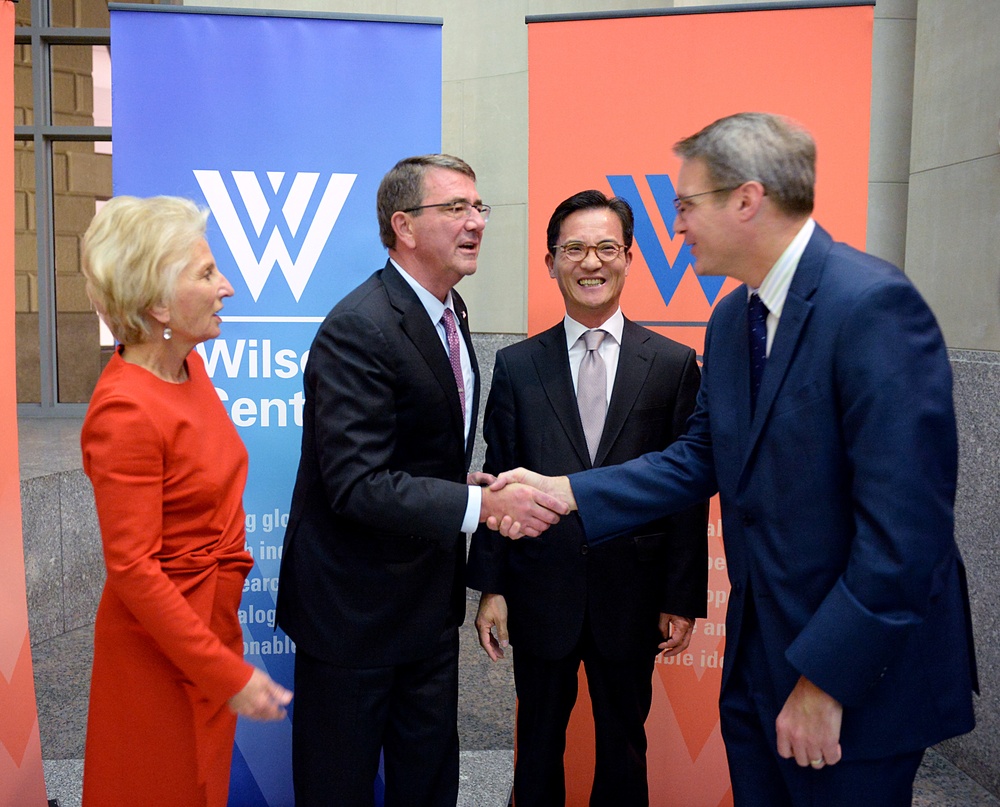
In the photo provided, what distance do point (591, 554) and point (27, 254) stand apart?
5531 mm

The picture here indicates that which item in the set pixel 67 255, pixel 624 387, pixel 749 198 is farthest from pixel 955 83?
pixel 67 255

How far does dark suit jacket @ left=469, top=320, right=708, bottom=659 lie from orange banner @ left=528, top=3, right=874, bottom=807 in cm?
48

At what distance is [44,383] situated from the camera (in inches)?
249

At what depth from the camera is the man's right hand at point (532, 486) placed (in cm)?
215

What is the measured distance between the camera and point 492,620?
7.91ft

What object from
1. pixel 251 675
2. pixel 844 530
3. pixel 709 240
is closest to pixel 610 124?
pixel 709 240

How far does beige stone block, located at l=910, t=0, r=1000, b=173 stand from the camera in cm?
341

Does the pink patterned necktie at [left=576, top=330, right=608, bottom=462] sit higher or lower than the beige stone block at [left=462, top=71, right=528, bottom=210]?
lower

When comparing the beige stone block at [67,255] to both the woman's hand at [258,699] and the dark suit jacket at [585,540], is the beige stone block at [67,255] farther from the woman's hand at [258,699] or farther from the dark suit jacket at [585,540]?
the woman's hand at [258,699]

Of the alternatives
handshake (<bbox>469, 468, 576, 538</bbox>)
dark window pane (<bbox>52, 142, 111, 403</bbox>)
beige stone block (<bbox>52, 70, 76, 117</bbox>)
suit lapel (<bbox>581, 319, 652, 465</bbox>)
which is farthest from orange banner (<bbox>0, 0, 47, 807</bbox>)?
beige stone block (<bbox>52, 70, 76, 117</bbox>)

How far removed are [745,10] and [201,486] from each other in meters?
2.21

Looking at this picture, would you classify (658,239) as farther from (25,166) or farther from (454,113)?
(25,166)

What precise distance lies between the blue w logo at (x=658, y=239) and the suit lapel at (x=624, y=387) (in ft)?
1.62

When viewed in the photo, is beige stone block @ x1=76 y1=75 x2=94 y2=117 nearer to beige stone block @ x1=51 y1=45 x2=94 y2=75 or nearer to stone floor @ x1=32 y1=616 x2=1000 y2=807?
beige stone block @ x1=51 y1=45 x2=94 y2=75
